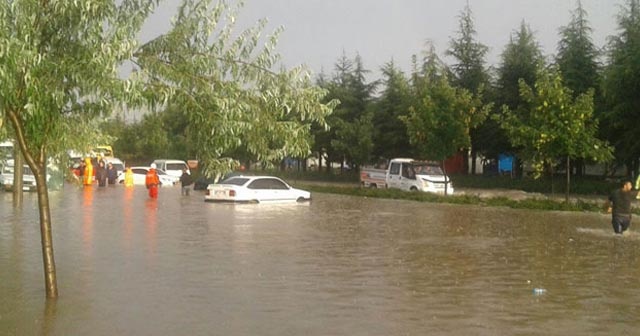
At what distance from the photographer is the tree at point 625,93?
42.5 m

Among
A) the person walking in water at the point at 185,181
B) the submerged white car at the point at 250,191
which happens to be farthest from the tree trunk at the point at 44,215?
the person walking in water at the point at 185,181

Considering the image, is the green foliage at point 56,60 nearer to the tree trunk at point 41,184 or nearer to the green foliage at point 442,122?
the tree trunk at point 41,184

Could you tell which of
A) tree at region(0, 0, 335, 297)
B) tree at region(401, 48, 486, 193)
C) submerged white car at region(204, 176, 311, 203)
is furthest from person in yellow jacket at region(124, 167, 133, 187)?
tree at region(0, 0, 335, 297)

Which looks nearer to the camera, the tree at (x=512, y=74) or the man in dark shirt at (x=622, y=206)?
the man in dark shirt at (x=622, y=206)

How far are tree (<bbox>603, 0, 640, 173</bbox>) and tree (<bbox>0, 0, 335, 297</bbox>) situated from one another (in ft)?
116

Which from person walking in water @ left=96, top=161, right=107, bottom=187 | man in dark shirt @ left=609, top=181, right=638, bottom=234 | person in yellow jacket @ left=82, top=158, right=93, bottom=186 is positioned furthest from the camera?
person walking in water @ left=96, top=161, right=107, bottom=187

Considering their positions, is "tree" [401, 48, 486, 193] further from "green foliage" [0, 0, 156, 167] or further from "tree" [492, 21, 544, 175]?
"green foliage" [0, 0, 156, 167]

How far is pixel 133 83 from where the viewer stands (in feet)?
30.8

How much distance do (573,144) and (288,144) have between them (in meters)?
23.8

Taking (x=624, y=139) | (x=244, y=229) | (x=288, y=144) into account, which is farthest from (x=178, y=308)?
(x=624, y=139)

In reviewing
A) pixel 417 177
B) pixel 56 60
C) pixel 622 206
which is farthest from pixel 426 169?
pixel 56 60

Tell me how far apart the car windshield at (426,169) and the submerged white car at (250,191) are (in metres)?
9.42

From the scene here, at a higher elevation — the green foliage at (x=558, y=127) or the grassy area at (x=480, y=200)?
the green foliage at (x=558, y=127)

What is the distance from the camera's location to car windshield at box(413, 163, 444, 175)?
4253 cm
